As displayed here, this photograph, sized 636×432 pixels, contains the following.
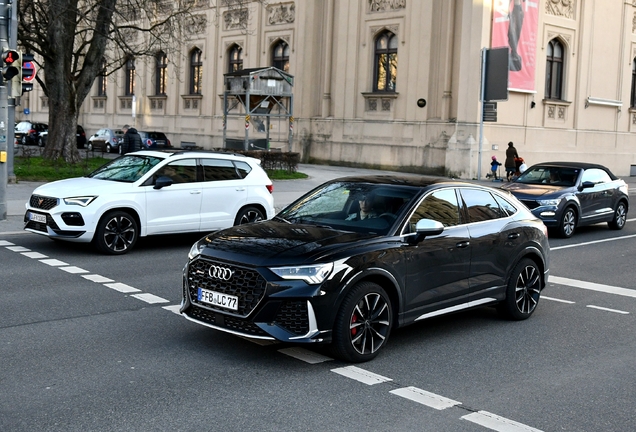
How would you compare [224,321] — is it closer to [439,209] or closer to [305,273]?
[305,273]

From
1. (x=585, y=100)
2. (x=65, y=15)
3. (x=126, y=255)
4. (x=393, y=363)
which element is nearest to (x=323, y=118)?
(x=585, y=100)

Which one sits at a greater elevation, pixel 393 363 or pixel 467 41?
pixel 467 41

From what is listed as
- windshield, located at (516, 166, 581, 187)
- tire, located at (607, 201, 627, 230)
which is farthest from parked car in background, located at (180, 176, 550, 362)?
tire, located at (607, 201, 627, 230)

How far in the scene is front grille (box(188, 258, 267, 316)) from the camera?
6.96 metres

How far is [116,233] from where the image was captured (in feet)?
43.6

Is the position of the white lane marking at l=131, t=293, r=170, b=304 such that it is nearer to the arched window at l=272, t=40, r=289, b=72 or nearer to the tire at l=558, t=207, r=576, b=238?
the tire at l=558, t=207, r=576, b=238

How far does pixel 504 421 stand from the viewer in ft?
19.4

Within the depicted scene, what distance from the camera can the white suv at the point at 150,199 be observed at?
12977 mm

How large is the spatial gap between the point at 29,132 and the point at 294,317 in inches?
1936

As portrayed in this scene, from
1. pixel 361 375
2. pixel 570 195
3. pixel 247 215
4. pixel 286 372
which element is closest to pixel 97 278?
pixel 247 215

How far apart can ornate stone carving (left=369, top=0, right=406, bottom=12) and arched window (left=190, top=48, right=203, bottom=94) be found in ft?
42.1

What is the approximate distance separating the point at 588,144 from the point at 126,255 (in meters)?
30.9

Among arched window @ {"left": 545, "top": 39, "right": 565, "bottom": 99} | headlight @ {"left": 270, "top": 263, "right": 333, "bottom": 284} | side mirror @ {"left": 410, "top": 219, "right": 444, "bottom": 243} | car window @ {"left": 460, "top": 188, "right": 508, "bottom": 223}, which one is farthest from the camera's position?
arched window @ {"left": 545, "top": 39, "right": 565, "bottom": 99}

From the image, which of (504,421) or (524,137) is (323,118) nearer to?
(524,137)
